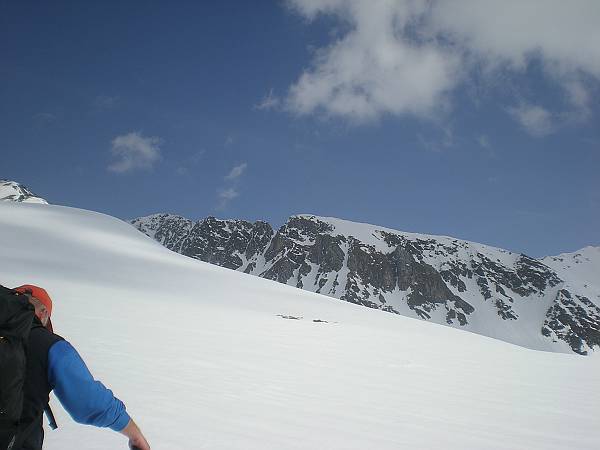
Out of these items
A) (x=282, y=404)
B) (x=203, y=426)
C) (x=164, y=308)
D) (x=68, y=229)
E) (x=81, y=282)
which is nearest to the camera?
(x=203, y=426)

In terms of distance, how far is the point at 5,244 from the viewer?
81.5 feet

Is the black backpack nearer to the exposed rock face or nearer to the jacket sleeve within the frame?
the jacket sleeve

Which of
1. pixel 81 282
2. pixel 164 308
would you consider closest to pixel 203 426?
pixel 164 308

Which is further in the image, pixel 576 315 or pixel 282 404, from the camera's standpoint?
pixel 576 315

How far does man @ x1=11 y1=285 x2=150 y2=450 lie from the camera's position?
2.01 metres

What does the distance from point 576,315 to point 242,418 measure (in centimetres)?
22437

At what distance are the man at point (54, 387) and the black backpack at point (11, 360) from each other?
0.13 metres

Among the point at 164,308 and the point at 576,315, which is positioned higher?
the point at 576,315

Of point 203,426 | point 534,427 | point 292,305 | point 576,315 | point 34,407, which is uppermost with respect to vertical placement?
point 576,315

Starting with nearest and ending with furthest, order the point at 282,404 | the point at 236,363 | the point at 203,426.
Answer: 1. the point at 203,426
2. the point at 282,404
3. the point at 236,363

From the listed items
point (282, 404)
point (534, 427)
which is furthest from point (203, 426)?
point (534, 427)

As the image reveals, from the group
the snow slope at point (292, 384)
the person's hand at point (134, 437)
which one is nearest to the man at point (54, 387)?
the person's hand at point (134, 437)

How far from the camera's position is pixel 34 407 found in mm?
2025

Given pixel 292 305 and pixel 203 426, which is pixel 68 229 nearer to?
pixel 292 305
